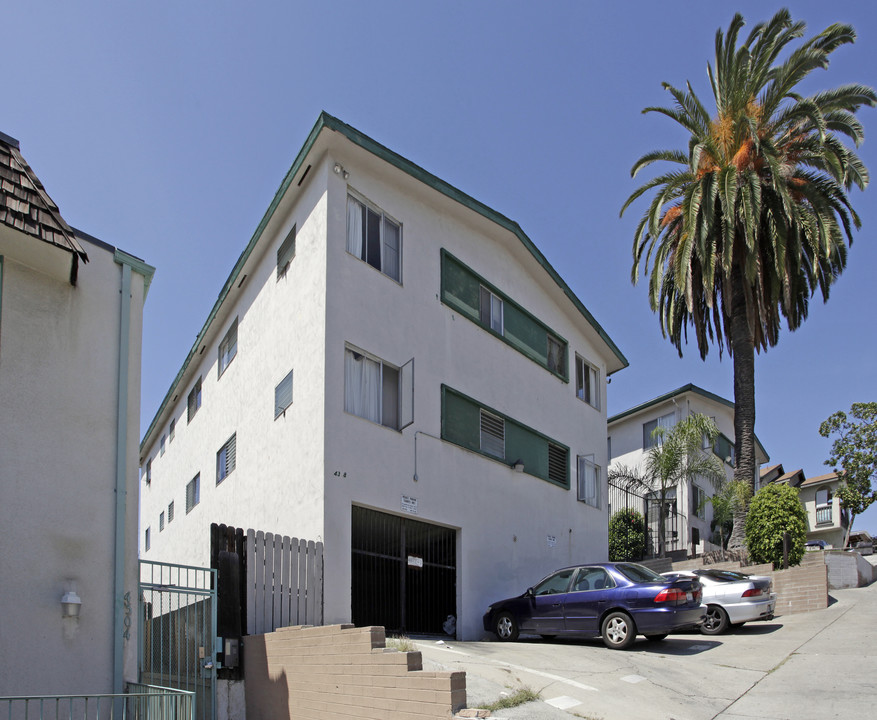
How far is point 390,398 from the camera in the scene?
16.6m

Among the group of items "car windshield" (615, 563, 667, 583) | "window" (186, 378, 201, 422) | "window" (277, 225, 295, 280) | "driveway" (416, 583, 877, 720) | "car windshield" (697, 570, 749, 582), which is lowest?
"driveway" (416, 583, 877, 720)

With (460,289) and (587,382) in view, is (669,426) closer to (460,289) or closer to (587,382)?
(587,382)

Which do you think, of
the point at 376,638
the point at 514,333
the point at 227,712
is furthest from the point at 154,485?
the point at 376,638

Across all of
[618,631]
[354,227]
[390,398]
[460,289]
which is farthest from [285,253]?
[618,631]

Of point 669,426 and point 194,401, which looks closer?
point 194,401

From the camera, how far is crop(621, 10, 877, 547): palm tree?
79.5 ft

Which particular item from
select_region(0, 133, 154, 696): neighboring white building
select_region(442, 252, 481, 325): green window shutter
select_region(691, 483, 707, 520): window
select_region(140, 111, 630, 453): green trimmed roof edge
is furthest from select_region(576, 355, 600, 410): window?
select_region(0, 133, 154, 696): neighboring white building

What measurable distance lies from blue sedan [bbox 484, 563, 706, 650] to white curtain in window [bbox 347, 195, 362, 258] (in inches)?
271

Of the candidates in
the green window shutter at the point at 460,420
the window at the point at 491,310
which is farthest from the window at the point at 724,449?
the green window shutter at the point at 460,420

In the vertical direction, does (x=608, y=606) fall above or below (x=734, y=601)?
above

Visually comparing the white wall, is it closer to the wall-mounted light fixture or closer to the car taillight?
the wall-mounted light fixture

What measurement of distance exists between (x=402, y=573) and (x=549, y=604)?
269cm

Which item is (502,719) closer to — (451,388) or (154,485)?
(451,388)

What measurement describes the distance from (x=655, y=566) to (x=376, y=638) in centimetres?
1823
